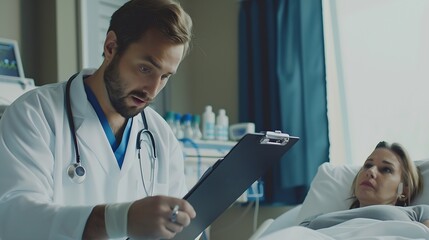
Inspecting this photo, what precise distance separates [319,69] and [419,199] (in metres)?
1.03

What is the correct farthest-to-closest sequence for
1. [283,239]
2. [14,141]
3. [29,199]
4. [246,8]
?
1. [246,8]
2. [283,239]
3. [14,141]
4. [29,199]

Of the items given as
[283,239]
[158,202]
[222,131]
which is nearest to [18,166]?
[158,202]

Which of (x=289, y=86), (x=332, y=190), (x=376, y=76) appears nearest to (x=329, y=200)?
(x=332, y=190)

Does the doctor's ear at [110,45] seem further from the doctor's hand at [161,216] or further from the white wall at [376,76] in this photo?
the white wall at [376,76]

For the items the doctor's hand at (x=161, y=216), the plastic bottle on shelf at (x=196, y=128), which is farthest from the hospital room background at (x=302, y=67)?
the doctor's hand at (x=161, y=216)

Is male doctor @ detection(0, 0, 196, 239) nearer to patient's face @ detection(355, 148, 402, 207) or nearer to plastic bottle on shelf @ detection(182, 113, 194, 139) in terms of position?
patient's face @ detection(355, 148, 402, 207)

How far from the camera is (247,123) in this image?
3.11m

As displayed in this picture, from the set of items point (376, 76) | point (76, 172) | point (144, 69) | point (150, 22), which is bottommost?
point (76, 172)

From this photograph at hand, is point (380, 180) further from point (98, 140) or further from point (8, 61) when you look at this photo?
point (8, 61)

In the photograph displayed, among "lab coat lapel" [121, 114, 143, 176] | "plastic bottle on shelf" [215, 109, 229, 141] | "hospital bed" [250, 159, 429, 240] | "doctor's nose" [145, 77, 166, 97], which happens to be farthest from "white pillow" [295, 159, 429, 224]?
"doctor's nose" [145, 77, 166, 97]

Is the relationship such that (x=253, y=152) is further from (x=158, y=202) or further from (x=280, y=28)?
(x=280, y=28)

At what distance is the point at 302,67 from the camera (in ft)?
9.83

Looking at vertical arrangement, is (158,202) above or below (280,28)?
below

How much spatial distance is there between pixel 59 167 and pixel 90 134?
0.44 feet
